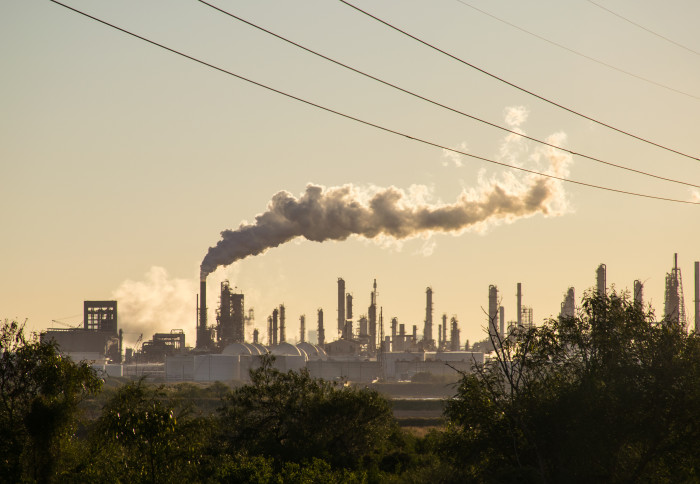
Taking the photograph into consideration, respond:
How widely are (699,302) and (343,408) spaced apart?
90.4 meters

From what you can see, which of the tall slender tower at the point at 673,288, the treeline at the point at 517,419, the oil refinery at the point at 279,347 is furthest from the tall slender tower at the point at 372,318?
the treeline at the point at 517,419

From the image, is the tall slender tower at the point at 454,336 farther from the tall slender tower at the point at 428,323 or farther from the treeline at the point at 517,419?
the treeline at the point at 517,419

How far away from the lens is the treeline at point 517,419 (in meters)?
23.5

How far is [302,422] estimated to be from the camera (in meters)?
36.9

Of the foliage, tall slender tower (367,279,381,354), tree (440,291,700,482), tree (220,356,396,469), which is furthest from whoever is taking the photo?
tall slender tower (367,279,381,354)

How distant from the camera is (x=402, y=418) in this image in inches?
2884

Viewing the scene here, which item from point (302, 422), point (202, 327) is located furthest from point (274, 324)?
point (302, 422)

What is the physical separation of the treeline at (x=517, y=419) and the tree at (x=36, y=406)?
0.10 feet

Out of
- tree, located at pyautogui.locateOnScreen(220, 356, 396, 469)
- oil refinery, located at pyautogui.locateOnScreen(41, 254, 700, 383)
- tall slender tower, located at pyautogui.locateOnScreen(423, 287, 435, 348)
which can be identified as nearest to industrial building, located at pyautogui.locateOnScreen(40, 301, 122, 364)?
oil refinery, located at pyautogui.locateOnScreen(41, 254, 700, 383)

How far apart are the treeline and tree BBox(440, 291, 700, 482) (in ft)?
0.10

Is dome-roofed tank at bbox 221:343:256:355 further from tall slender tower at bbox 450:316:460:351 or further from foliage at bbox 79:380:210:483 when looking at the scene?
→ foliage at bbox 79:380:210:483

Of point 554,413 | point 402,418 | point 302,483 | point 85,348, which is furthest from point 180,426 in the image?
point 85,348

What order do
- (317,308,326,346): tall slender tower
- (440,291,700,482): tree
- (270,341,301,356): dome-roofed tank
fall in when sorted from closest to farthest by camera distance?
(440,291,700,482): tree
(270,341,301,356): dome-roofed tank
(317,308,326,346): tall slender tower

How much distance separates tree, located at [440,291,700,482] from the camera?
23406 mm
